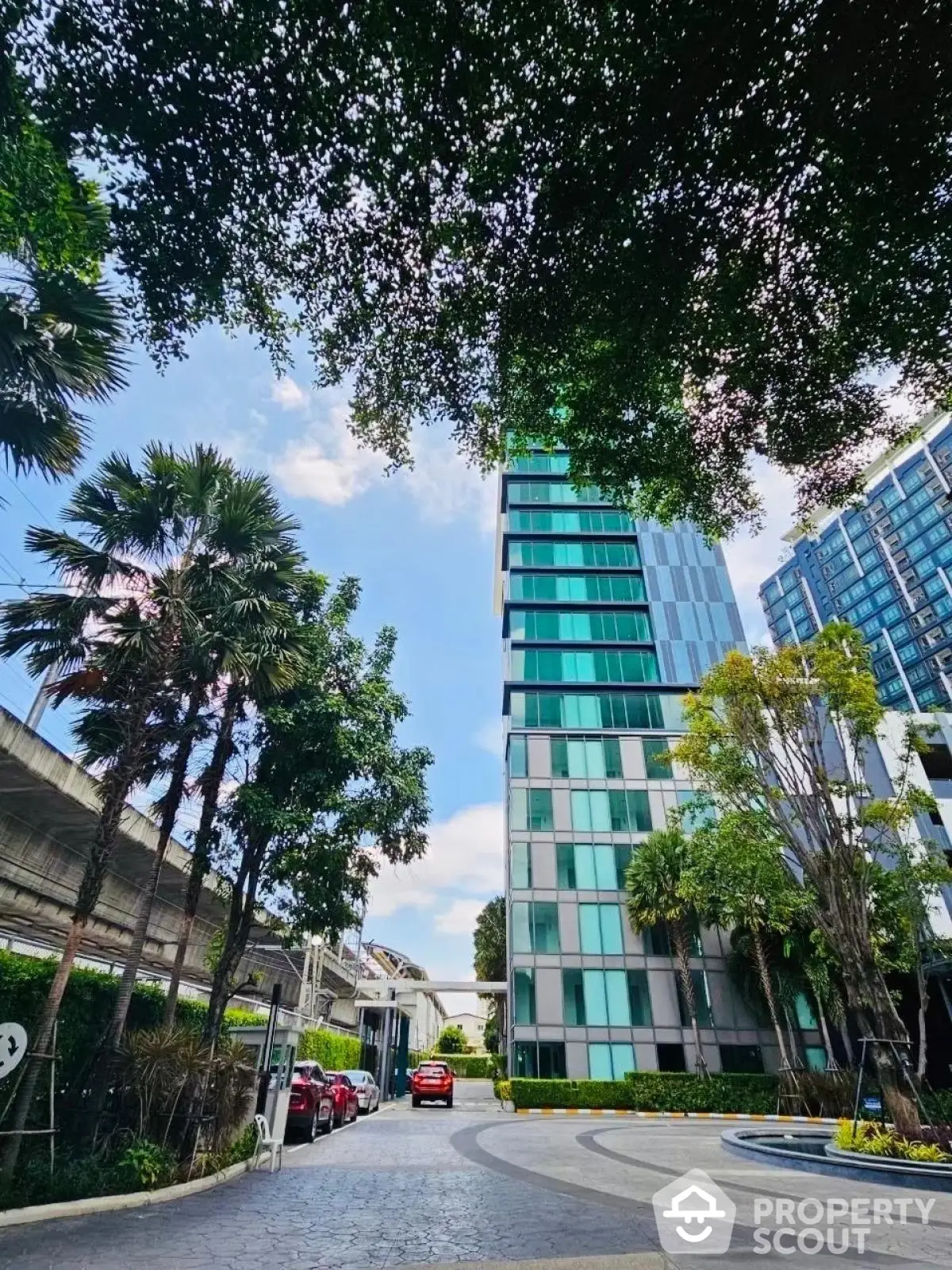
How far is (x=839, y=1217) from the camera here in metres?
7.30

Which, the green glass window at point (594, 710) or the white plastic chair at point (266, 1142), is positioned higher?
the green glass window at point (594, 710)

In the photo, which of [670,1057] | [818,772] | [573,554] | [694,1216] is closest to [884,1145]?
[694,1216]

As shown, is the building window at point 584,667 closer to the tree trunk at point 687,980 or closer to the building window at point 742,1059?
the tree trunk at point 687,980

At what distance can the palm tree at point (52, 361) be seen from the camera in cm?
825

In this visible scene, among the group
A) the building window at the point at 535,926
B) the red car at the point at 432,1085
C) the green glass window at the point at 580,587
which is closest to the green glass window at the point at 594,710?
the green glass window at the point at 580,587

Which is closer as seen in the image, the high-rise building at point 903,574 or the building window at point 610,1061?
the building window at point 610,1061

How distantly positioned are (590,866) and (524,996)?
255 inches

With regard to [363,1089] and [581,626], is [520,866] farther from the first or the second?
[581,626]

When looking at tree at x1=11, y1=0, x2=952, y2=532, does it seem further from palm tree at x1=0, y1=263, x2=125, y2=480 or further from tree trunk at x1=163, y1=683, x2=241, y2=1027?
tree trunk at x1=163, y1=683, x2=241, y2=1027

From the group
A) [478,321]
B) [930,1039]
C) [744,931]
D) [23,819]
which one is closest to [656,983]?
[744,931]

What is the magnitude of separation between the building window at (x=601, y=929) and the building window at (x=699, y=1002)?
2916 mm

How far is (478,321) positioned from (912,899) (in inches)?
746

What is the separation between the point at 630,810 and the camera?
32.8m

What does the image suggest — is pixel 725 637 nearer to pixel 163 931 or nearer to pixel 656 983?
pixel 656 983
